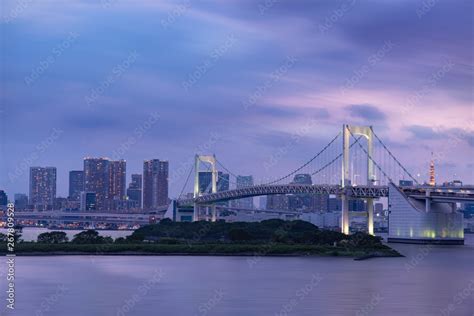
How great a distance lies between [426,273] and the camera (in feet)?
93.9

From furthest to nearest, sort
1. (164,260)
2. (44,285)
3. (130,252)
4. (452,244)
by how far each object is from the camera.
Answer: (452,244) < (130,252) < (164,260) < (44,285)

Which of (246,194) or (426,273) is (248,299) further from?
(246,194)

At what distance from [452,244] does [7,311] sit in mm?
32841

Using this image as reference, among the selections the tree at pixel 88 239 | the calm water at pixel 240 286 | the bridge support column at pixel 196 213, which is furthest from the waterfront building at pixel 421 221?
the bridge support column at pixel 196 213

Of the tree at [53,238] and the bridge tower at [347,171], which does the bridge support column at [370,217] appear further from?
the tree at [53,238]

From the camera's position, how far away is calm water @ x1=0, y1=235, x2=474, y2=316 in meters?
19.2

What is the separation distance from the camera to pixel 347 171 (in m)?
50.4

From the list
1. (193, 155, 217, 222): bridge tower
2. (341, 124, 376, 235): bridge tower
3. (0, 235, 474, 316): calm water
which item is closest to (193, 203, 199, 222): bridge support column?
(193, 155, 217, 222): bridge tower

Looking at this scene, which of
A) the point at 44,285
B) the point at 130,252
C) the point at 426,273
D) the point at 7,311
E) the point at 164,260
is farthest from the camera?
the point at 130,252

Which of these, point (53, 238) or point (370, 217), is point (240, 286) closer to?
point (53, 238)

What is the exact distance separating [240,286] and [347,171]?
90.5 ft

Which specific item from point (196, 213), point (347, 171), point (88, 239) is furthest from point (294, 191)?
point (88, 239)

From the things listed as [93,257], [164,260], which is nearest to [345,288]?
[164,260]

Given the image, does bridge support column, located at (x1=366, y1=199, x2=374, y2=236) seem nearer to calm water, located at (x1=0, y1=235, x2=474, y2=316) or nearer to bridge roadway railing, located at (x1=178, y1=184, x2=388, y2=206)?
bridge roadway railing, located at (x1=178, y1=184, x2=388, y2=206)
